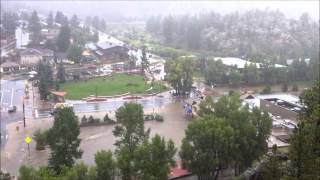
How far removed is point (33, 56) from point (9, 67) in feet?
7.75

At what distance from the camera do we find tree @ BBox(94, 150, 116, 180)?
1275cm

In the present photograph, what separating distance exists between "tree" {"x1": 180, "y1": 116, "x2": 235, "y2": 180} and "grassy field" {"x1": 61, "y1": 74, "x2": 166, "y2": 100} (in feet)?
45.2

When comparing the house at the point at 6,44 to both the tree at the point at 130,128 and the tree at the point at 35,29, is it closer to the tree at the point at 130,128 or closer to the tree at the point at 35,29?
the tree at the point at 35,29

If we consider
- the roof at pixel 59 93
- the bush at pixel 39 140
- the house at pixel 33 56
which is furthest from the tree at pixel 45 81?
the bush at pixel 39 140

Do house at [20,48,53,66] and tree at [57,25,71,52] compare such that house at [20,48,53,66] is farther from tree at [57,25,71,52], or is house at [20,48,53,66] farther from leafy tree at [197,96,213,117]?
leafy tree at [197,96,213,117]

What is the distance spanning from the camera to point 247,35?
47.6 metres

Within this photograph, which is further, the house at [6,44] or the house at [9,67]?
the house at [6,44]

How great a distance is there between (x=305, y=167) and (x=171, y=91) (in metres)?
18.2

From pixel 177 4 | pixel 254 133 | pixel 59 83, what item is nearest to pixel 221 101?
pixel 254 133

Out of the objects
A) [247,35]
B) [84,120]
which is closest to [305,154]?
[84,120]

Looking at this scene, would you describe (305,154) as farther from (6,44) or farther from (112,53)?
(6,44)

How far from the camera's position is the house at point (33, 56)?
35188 millimetres

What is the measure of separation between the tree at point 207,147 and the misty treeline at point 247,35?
27.5 m

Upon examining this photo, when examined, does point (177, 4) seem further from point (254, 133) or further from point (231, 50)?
point (254, 133)
